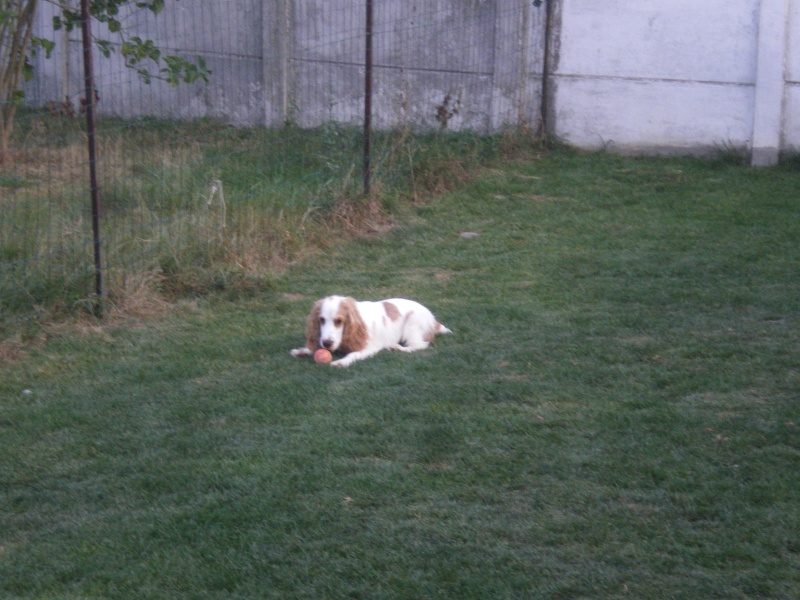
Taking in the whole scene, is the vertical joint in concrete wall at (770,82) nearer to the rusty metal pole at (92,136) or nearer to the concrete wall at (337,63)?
the concrete wall at (337,63)

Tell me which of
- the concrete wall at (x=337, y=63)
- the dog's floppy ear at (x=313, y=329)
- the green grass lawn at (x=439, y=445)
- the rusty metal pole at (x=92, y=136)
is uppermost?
the concrete wall at (x=337, y=63)

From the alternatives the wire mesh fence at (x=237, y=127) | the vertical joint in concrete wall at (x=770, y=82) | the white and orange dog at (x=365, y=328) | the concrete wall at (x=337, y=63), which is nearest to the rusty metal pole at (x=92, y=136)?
the wire mesh fence at (x=237, y=127)

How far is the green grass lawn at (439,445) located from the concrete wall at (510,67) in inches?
167

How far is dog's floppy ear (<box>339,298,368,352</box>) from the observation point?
5402mm

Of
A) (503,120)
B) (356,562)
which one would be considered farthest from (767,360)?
(503,120)

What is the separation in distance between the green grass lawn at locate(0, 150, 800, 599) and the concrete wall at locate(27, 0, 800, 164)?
4235 mm

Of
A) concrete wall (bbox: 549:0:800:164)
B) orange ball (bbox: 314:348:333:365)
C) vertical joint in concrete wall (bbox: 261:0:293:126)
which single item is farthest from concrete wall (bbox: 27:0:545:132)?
orange ball (bbox: 314:348:333:365)

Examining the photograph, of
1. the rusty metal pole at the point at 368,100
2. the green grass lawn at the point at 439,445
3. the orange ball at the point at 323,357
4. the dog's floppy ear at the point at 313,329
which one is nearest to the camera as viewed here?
the green grass lawn at the point at 439,445

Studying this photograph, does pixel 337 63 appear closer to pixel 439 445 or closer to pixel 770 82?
pixel 770 82

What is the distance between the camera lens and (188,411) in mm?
4723

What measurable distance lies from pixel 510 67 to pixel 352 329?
277 inches

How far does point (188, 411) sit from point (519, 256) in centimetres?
363

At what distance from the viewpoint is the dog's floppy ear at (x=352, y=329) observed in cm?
540

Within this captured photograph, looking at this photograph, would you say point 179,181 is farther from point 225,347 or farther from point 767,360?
point 767,360
